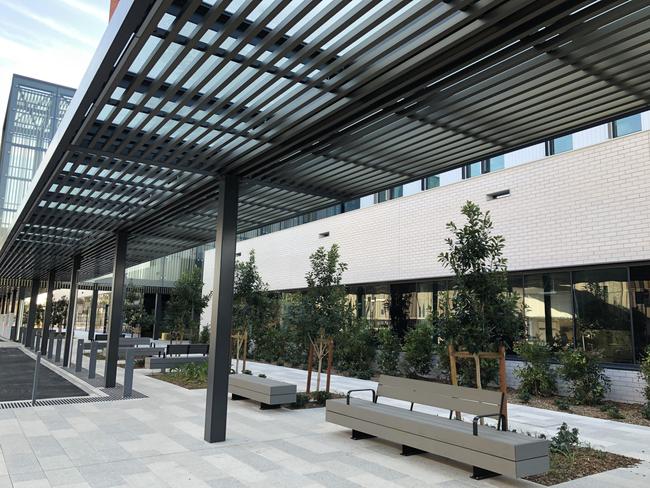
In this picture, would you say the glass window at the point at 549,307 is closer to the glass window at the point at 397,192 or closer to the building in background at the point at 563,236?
the building in background at the point at 563,236

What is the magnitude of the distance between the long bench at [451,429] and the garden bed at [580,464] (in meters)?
0.63

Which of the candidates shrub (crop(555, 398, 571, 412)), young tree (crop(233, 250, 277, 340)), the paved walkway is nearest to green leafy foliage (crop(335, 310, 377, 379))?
young tree (crop(233, 250, 277, 340))

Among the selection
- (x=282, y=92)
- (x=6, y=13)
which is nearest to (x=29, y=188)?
(x=282, y=92)

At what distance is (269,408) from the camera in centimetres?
1076

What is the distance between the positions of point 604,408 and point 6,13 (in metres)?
34.9

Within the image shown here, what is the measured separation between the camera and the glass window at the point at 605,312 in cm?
1205

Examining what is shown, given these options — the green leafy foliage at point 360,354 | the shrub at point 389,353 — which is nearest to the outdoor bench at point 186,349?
the green leafy foliage at point 360,354

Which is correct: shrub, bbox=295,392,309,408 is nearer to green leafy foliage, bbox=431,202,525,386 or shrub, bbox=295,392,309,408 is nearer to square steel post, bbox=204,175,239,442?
square steel post, bbox=204,175,239,442

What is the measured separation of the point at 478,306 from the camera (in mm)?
7691

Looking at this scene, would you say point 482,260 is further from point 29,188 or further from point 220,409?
point 29,188

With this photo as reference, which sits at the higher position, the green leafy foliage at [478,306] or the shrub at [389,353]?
the green leafy foliage at [478,306]

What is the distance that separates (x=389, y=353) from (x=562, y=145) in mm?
8247

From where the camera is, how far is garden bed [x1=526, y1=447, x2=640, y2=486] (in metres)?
6.33

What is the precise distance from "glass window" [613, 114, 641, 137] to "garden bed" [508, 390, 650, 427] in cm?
653
